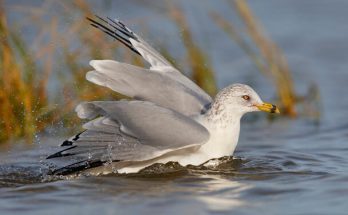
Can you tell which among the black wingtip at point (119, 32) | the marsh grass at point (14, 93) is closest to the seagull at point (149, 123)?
the black wingtip at point (119, 32)

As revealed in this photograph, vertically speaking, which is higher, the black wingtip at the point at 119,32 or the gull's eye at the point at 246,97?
the black wingtip at the point at 119,32

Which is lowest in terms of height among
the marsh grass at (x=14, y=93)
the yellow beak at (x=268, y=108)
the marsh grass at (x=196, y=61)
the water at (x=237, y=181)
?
the water at (x=237, y=181)

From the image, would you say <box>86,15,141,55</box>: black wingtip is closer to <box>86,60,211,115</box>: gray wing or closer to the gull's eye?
<box>86,60,211,115</box>: gray wing

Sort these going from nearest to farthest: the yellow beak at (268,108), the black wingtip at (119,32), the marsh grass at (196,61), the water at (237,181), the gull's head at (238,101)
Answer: the water at (237,181) → the gull's head at (238,101) → the yellow beak at (268,108) → the black wingtip at (119,32) → the marsh grass at (196,61)

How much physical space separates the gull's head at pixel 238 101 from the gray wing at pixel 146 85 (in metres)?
0.24

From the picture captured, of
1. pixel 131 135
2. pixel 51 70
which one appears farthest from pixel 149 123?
pixel 51 70

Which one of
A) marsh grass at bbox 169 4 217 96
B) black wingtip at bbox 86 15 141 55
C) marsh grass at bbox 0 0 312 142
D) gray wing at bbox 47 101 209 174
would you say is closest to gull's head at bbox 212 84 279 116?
gray wing at bbox 47 101 209 174

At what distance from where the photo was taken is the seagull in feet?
24.5

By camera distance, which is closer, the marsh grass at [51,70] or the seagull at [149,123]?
the seagull at [149,123]

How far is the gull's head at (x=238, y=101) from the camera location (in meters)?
7.93

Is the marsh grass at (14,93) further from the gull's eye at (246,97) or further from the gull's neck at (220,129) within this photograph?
the gull's eye at (246,97)

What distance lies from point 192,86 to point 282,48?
5.77 metres

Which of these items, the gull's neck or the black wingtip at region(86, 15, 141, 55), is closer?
the gull's neck

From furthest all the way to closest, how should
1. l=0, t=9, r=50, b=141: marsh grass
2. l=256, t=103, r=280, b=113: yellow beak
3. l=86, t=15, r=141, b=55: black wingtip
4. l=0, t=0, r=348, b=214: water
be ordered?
1. l=0, t=9, r=50, b=141: marsh grass
2. l=86, t=15, r=141, b=55: black wingtip
3. l=256, t=103, r=280, b=113: yellow beak
4. l=0, t=0, r=348, b=214: water
